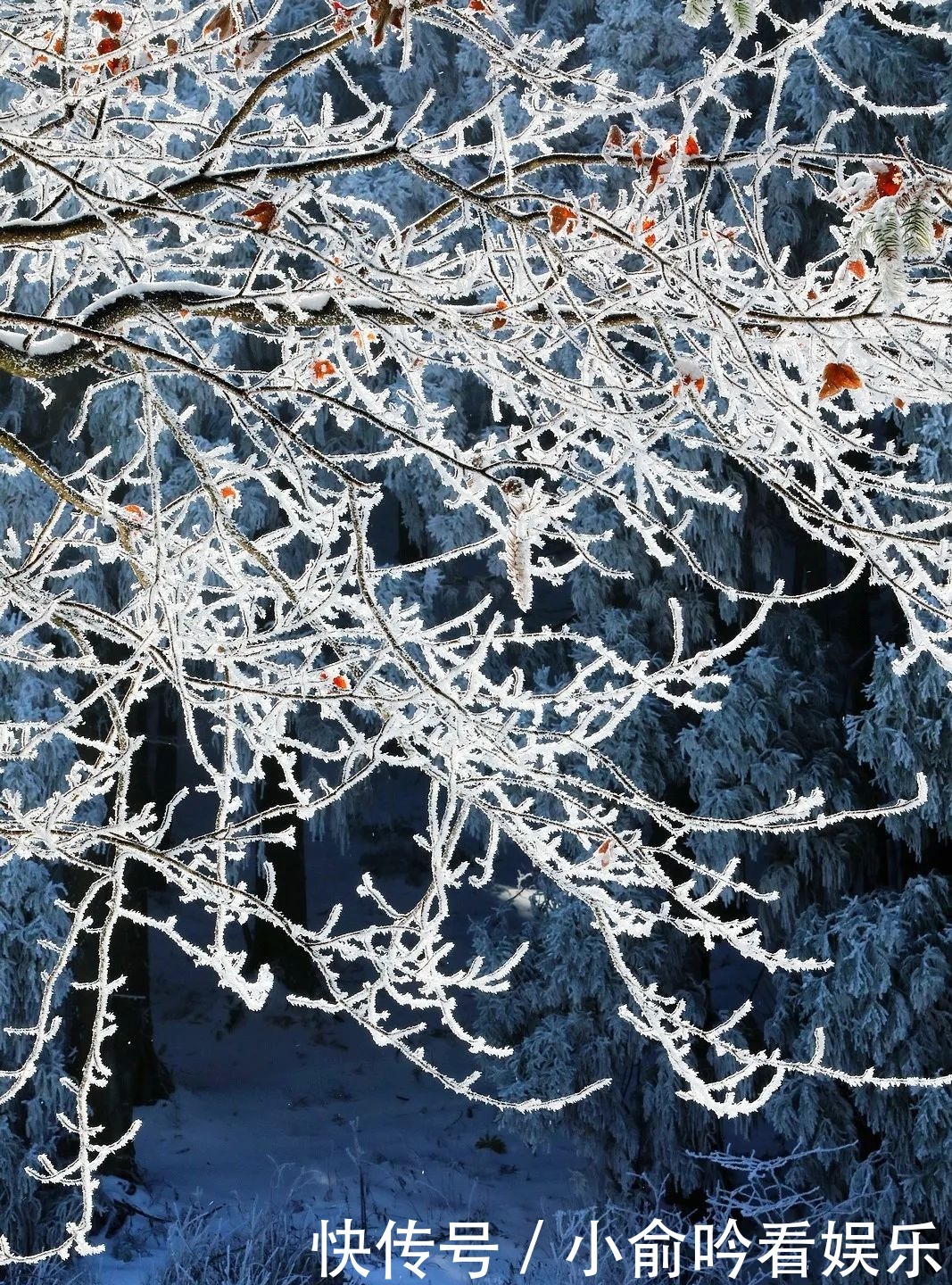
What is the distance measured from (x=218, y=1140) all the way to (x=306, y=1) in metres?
6.98

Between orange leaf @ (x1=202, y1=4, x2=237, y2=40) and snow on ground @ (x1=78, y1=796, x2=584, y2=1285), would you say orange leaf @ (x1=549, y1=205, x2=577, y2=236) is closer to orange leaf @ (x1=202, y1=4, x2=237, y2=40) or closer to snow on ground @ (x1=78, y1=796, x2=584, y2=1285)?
orange leaf @ (x1=202, y1=4, x2=237, y2=40)

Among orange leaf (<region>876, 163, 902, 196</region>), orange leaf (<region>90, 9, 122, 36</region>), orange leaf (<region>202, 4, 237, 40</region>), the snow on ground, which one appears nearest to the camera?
orange leaf (<region>876, 163, 902, 196</region>)

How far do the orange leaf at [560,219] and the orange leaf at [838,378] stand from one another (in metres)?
0.41

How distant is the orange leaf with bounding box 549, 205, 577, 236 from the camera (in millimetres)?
1877

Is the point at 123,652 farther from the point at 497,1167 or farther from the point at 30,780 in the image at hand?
the point at 497,1167

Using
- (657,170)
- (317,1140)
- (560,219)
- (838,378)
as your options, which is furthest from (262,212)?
(317,1140)

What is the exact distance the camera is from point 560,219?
1952 millimetres

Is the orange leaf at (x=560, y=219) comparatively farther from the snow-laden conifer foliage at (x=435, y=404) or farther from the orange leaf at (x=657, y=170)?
the orange leaf at (x=657, y=170)

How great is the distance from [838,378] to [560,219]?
0.54m

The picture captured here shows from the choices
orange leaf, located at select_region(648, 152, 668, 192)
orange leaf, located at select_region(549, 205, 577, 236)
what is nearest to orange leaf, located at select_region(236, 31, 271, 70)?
orange leaf, located at select_region(549, 205, 577, 236)

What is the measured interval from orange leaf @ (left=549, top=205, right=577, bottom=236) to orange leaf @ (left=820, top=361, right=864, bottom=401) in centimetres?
41

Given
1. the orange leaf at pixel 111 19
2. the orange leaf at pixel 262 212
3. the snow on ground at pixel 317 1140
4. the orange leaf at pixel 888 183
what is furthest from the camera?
the snow on ground at pixel 317 1140

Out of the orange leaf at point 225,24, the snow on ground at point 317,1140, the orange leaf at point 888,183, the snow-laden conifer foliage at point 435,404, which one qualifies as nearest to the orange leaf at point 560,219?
the snow-laden conifer foliage at point 435,404

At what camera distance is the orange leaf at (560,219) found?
1877 millimetres
